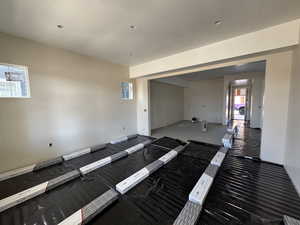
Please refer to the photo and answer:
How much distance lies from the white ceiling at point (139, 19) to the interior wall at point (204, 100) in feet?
19.1

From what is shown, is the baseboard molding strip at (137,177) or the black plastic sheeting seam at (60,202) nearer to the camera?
the black plastic sheeting seam at (60,202)

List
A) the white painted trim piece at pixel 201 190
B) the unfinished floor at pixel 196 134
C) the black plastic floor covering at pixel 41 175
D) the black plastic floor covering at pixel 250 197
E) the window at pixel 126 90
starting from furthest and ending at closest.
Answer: the window at pixel 126 90, the unfinished floor at pixel 196 134, the black plastic floor covering at pixel 41 175, the white painted trim piece at pixel 201 190, the black plastic floor covering at pixel 250 197

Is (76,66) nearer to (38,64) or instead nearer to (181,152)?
(38,64)

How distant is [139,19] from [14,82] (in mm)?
2898

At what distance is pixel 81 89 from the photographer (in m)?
3.61

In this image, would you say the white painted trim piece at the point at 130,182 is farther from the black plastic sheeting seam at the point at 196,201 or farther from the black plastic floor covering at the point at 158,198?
the black plastic sheeting seam at the point at 196,201

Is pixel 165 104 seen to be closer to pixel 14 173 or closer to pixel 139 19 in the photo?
pixel 139 19

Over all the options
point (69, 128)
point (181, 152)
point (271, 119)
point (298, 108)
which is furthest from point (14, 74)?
point (271, 119)

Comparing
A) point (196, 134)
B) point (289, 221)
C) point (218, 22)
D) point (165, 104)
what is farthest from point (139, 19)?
point (165, 104)

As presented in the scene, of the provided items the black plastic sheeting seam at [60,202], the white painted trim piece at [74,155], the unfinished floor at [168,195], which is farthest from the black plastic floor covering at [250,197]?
the white painted trim piece at [74,155]

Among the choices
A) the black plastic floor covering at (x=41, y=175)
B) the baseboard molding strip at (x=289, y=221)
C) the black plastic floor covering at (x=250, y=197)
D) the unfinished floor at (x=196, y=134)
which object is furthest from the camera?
the unfinished floor at (x=196, y=134)

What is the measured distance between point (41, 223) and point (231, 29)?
415 centimetres

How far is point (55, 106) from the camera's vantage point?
10.3ft

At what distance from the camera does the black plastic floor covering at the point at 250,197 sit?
4.92 feet
